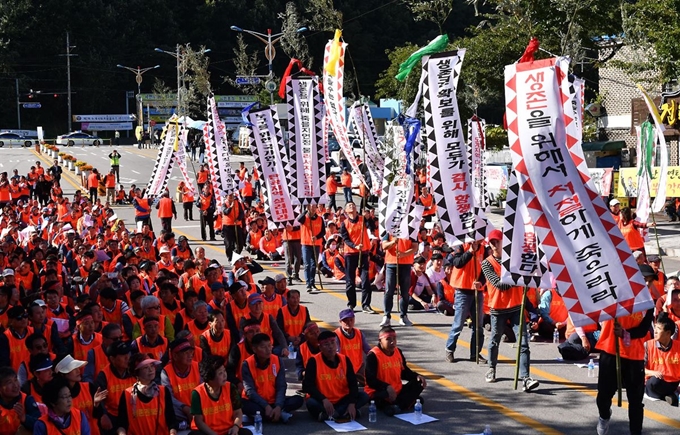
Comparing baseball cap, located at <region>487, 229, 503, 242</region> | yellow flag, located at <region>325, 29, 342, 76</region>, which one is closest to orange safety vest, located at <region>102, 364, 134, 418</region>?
baseball cap, located at <region>487, 229, 503, 242</region>

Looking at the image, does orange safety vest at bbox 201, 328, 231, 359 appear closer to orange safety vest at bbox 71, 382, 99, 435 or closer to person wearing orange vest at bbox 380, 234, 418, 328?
orange safety vest at bbox 71, 382, 99, 435

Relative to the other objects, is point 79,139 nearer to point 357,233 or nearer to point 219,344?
point 357,233

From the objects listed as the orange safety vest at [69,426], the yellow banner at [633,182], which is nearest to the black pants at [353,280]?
the orange safety vest at [69,426]

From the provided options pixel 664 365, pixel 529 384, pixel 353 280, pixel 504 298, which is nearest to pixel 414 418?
pixel 529 384

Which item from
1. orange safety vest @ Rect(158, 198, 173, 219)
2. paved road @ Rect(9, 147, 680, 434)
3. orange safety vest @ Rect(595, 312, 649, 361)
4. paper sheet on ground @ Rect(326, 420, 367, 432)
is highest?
orange safety vest @ Rect(158, 198, 173, 219)

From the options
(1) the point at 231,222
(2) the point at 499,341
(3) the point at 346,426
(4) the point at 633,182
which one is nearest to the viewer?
(3) the point at 346,426

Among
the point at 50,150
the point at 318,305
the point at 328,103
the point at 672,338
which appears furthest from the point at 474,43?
the point at 50,150

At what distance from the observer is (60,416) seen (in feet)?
25.3

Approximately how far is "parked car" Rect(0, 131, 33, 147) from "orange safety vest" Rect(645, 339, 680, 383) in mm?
70007

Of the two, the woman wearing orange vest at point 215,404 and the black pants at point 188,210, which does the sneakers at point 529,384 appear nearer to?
the woman wearing orange vest at point 215,404

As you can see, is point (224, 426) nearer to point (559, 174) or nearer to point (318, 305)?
point (559, 174)

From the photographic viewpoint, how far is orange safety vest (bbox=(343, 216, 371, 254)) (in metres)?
15.7

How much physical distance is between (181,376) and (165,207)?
16.6 metres

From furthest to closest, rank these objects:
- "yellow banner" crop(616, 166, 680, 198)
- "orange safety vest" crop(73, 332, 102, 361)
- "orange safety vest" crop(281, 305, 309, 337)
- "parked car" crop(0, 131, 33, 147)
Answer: "parked car" crop(0, 131, 33, 147)
"yellow banner" crop(616, 166, 680, 198)
"orange safety vest" crop(281, 305, 309, 337)
"orange safety vest" crop(73, 332, 102, 361)
